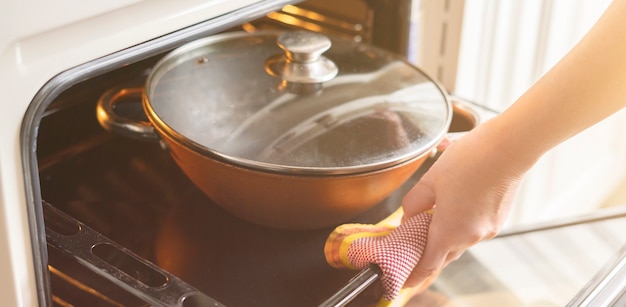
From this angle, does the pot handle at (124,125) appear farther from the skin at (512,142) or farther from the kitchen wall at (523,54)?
the kitchen wall at (523,54)

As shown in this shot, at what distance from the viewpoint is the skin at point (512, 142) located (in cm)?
56

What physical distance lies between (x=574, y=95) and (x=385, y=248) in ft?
0.63

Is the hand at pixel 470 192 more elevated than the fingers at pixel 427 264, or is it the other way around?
the hand at pixel 470 192

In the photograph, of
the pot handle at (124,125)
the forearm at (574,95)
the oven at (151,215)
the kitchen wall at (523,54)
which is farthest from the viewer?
the kitchen wall at (523,54)

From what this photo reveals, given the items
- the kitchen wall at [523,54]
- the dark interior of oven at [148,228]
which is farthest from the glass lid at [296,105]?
the kitchen wall at [523,54]

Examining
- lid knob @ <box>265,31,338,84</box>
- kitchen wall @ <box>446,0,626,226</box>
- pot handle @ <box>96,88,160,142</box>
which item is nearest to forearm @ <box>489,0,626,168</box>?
lid knob @ <box>265,31,338,84</box>

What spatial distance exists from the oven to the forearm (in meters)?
0.16

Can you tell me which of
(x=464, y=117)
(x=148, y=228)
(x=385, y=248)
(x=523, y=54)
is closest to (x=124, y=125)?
(x=148, y=228)

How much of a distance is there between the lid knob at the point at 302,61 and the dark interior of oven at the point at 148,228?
0.15m

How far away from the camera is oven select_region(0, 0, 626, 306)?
431 mm

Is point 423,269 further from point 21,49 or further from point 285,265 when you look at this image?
point 21,49

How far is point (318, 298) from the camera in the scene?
63 cm

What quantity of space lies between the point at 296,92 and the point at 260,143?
101 millimetres

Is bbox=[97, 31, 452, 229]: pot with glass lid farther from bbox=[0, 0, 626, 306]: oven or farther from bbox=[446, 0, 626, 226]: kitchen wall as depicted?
bbox=[446, 0, 626, 226]: kitchen wall
